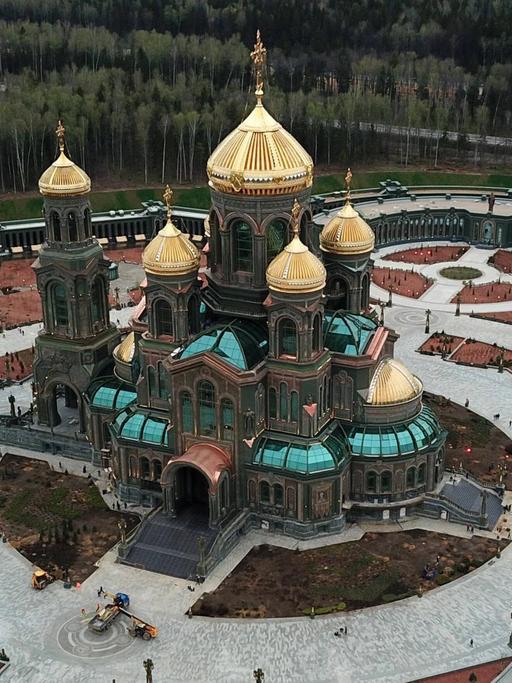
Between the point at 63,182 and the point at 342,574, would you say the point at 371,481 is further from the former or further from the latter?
the point at 63,182

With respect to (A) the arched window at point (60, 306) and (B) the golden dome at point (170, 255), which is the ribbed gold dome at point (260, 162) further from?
(A) the arched window at point (60, 306)

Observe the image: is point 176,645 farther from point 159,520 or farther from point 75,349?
point 75,349

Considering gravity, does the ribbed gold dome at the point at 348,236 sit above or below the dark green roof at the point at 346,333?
above

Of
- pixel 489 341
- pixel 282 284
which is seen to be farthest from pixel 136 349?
pixel 489 341

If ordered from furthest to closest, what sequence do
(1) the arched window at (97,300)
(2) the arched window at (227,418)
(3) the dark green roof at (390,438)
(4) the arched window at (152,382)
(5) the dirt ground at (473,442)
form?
1. (1) the arched window at (97,300)
2. (5) the dirt ground at (473,442)
3. (4) the arched window at (152,382)
4. (3) the dark green roof at (390,438)
5. (2) the arched window at (227,418)

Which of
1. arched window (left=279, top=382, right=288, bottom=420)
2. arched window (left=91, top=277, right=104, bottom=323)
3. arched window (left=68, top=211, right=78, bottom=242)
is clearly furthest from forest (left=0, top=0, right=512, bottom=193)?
arched window (left=279, top=382, right=288, bottom=420)

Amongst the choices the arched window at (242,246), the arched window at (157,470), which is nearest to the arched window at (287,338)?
the arched window at (242,246)
